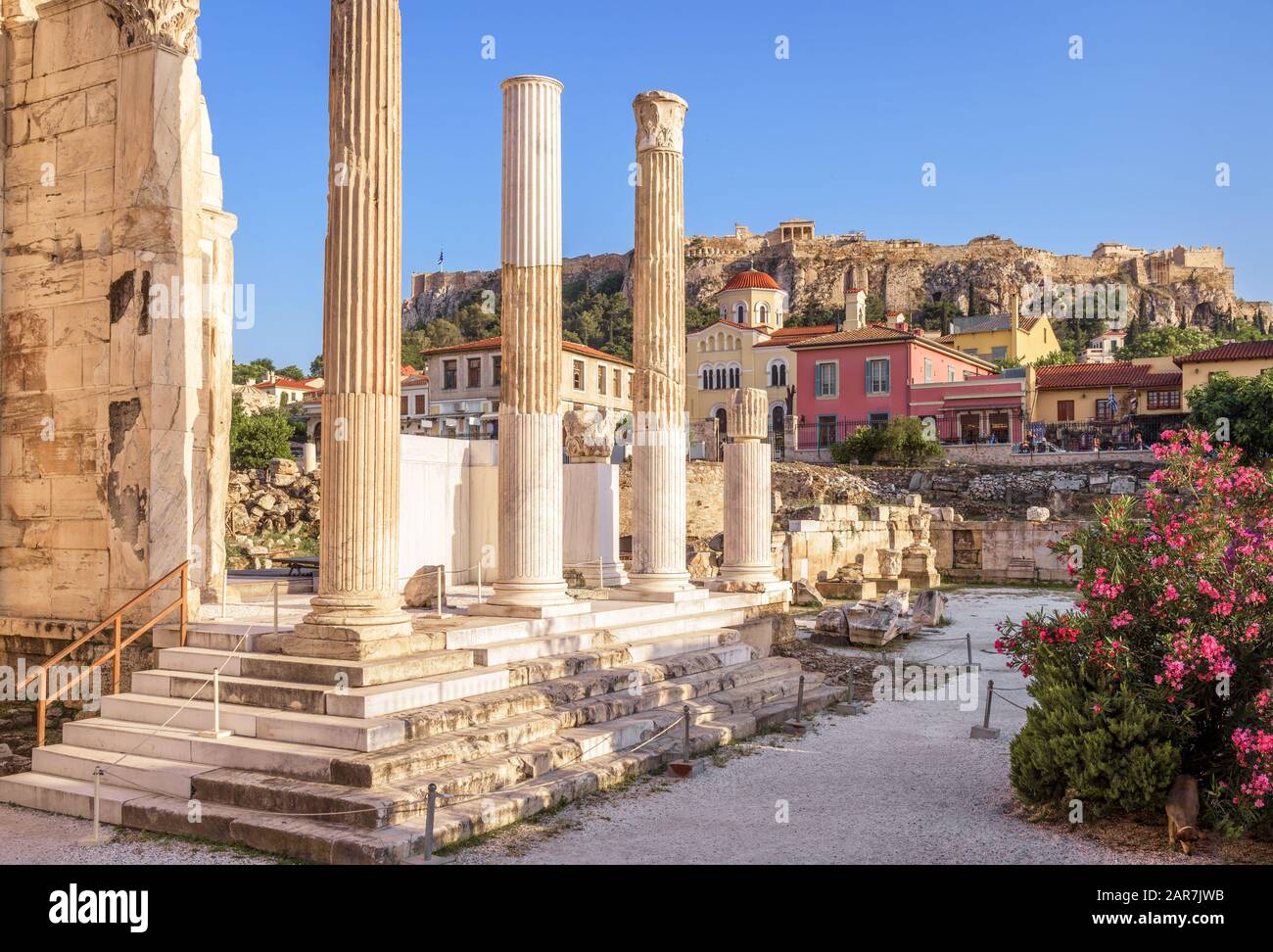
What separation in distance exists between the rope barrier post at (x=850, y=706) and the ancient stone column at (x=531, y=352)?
3.30 meters

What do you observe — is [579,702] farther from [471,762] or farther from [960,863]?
[960,863]

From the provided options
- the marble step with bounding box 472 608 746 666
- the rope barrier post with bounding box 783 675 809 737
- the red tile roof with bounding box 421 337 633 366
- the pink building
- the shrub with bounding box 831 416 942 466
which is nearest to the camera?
the marble step with bounding box 472 608 746 666

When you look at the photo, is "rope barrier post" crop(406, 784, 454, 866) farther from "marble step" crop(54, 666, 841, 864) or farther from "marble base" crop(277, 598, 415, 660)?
"marble base" crop(277, 598, 415, 660)

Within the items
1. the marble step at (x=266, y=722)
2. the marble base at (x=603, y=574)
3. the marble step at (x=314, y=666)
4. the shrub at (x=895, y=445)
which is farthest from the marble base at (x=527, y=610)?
the shrub at (x=895, y=445)

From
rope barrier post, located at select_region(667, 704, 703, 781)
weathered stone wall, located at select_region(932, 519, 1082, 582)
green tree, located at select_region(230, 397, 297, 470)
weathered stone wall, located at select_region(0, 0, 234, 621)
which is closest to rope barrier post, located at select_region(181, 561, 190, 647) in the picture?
weathered stone wall, located at select_region(0, 0, 234, 621)

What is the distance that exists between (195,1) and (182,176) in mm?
1803

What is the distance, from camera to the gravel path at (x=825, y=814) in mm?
7059

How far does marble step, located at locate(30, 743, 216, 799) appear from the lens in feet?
25.9

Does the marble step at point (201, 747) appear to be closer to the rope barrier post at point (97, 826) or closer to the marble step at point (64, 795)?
the marble step at point (64, 795)

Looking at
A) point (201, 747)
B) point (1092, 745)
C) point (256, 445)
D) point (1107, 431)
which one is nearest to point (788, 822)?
point (1092, 745)

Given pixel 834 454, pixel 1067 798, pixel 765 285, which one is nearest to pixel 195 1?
pixel 1067 798

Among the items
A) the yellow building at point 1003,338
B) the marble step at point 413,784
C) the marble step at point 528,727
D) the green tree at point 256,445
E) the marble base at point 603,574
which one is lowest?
the marble step at point 413,784

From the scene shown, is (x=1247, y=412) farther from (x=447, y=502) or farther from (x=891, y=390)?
(x=447, y=502)

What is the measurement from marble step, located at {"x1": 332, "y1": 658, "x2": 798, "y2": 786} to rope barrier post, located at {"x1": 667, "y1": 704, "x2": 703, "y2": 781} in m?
0.75
